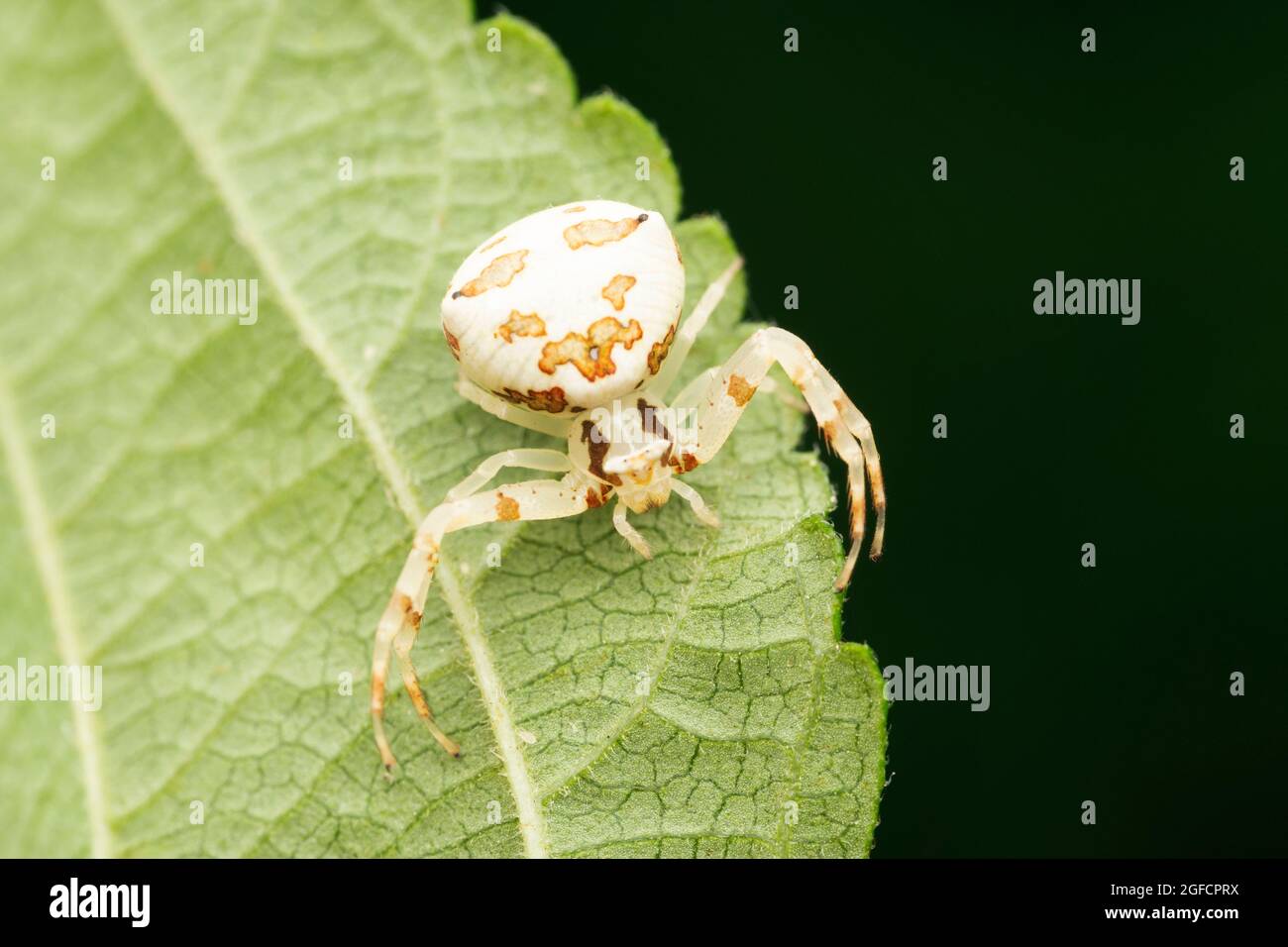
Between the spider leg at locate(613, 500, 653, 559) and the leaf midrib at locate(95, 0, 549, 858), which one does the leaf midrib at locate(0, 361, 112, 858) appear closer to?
the leaf midrib at locate(95, 0, 549, 858)

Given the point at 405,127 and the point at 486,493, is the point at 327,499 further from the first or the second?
the point at 405,127

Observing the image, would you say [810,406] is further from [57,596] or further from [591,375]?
[57,596]
